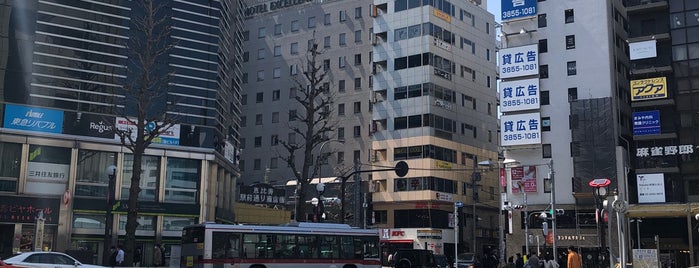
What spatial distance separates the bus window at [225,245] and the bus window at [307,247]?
109 inches

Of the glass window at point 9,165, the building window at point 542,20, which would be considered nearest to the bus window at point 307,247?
the glass window at point 9,165

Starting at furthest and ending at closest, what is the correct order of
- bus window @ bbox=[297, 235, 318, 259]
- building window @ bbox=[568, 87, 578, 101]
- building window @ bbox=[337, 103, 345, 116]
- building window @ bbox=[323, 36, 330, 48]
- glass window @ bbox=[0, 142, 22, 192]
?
building window @ bbox=[323, 36, 330, 48]
building window @ bbox=[337, 103, 345, 116]
building window @ bbox=[568, 87, 578, 101]
glass window @ bbox=[0, 142, 22, 192]
bus window @ bbox=[297, 235, 318, 259]

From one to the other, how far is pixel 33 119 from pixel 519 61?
36.5 meters

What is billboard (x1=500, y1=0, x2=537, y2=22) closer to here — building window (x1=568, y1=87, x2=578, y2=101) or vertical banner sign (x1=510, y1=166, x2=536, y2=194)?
building window (x1=568, y1=87, x2=578, y2=101)

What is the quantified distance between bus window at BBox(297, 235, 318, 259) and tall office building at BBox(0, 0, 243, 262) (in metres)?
11.5

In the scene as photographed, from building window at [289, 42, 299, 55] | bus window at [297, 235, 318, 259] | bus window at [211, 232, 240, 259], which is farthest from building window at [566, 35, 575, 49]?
bus window at [211, 232, 240, 259]

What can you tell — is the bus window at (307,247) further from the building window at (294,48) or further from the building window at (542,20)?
the building window at (294,48)

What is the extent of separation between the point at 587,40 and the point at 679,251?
17.3 meters

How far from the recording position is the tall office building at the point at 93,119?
35.3 meters

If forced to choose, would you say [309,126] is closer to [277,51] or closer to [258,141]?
[258,141]

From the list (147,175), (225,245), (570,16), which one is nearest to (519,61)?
(570,16)

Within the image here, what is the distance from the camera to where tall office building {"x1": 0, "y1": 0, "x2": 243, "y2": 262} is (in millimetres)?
35344

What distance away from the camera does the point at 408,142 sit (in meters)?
63.1

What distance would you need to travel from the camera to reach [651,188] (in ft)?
163
